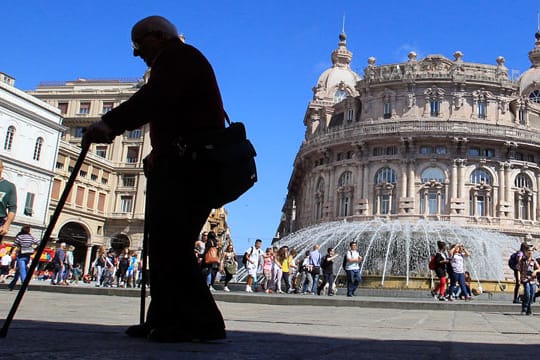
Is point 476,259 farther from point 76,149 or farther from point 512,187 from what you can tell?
point 76,149

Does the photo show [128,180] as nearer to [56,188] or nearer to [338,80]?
[56,188]

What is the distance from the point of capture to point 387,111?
49.2 metres

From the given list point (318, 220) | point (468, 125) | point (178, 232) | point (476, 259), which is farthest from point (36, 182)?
point (178, 232)

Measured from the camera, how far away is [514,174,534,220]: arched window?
4694cm

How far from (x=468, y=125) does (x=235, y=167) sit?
1822 inches

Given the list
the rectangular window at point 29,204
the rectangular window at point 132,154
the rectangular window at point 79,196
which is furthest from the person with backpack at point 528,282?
the rectangular window at point 132,154

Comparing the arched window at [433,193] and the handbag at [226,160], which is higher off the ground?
the arched window at [433,193]

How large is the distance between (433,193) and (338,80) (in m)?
21.7

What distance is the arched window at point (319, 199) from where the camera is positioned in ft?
172

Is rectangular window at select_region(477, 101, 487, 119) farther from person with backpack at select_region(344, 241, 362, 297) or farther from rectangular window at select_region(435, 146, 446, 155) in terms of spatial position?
person with backpack at select_region(344, 241, 362, 297)

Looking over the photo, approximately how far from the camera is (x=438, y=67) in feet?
161

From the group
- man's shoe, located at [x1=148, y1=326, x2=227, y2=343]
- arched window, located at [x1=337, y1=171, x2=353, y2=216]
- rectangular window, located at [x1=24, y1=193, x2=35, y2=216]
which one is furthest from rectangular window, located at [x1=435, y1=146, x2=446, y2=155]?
man's shoe, located at [x1=148, y1=326, x2=227, y2=343]

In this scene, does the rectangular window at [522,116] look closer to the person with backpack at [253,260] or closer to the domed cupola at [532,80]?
the domed cupola at [532,80]

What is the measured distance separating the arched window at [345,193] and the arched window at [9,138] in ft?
85.4
